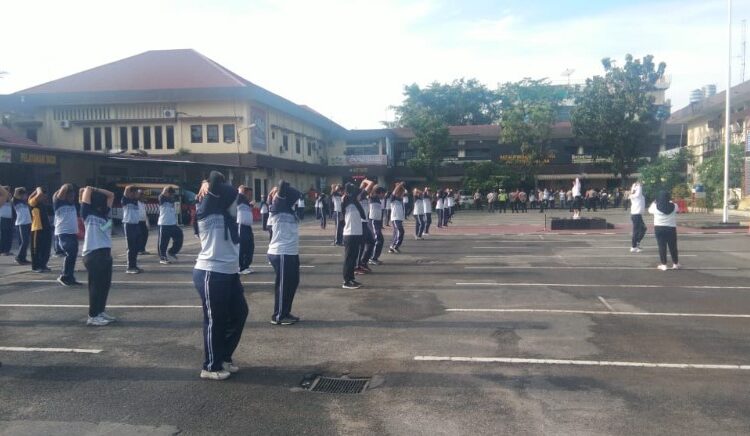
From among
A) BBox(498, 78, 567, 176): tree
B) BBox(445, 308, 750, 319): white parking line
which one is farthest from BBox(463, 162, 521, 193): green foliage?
BBox(445, 308, 750, 319): white parking line

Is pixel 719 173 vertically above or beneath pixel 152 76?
beneath

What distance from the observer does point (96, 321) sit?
7820 mm

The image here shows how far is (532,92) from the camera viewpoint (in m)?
58.2

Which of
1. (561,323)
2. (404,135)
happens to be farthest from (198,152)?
(561,323)

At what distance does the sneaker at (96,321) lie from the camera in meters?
7.81

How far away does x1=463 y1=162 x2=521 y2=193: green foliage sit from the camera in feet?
158

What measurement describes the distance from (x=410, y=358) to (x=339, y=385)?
994mm

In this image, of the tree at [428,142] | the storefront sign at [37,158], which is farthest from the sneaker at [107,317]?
the tree at [428,142]

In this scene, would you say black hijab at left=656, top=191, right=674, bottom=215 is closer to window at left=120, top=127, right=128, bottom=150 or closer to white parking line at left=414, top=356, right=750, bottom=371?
white parking line at left=414, top=356, right=750, bottom=371

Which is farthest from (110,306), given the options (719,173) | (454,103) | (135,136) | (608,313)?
(454,103)

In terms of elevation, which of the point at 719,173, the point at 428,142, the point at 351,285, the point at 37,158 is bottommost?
the point at 351,285

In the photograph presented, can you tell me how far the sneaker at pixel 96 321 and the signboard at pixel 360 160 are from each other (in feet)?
144

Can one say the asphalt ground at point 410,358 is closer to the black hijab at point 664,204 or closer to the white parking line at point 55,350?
the white parking line at point 55,350

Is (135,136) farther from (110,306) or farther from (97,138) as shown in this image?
(110,306)
